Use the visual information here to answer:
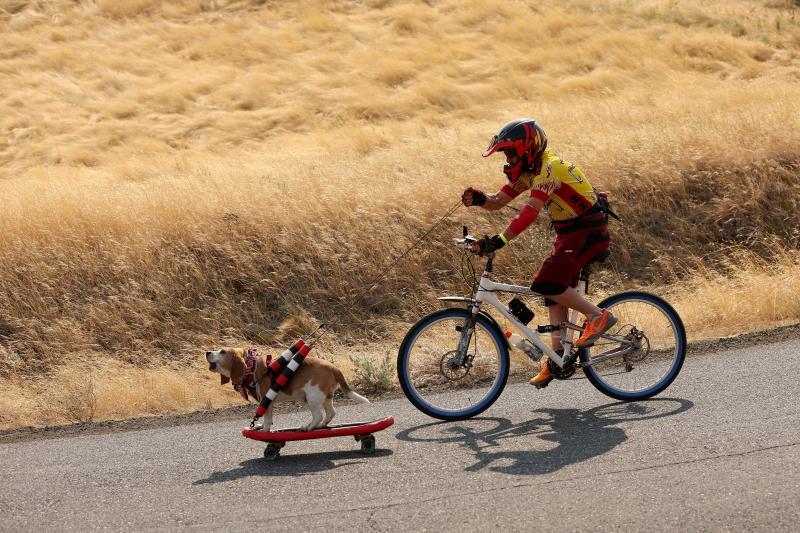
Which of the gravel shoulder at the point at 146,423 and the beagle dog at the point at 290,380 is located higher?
the beagle dog at the point at 290,380

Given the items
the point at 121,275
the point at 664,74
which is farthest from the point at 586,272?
the point at 664,74

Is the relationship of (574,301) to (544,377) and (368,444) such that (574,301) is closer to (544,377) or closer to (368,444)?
(544,377)

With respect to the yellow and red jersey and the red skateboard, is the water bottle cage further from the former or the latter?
the red skateboard

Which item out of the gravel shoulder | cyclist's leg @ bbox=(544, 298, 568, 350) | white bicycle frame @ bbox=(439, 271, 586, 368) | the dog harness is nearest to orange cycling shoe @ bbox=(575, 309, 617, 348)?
white bicycle frame @ bbox=(439, 271, 586, 368)

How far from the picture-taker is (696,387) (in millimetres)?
7758

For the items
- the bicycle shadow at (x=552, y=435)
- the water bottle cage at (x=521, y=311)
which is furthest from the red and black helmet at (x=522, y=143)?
the bicycle shadow at (x=552, y=435)

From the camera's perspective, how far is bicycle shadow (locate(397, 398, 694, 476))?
20.9 ft

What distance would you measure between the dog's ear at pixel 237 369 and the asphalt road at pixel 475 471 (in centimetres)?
54

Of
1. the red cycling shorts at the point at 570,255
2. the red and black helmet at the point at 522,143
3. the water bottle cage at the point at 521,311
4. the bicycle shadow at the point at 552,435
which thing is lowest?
the bicycle shadow at the point at 552,435

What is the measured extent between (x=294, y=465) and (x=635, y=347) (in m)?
2.71

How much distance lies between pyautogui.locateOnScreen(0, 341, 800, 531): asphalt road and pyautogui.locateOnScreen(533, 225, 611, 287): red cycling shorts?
3.23ft

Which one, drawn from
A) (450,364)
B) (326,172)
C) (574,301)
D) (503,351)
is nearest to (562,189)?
(574,301)

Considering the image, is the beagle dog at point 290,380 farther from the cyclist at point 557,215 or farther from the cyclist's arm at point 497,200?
the cyclist's arm at point 497,200

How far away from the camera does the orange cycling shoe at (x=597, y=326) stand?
7.41 meters
